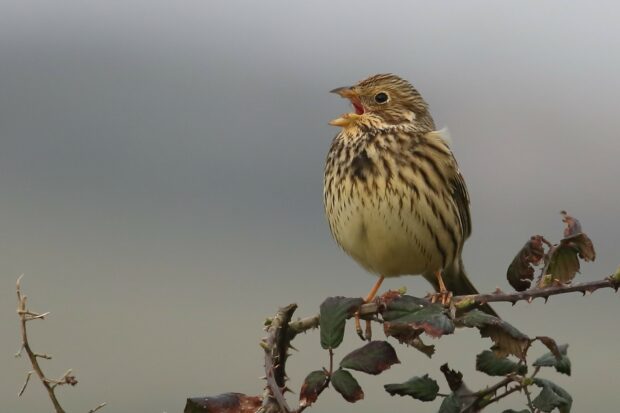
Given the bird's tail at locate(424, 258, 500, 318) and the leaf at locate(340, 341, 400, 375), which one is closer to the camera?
the leaf at locate(340, 341, 400, 375)

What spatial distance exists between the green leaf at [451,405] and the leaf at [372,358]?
17 centimetres

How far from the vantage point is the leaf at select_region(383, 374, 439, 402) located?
3.73 metres

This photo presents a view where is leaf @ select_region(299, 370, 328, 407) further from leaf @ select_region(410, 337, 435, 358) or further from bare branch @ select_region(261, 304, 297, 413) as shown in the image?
leaf @ select_region(410, 337, 435, 358)

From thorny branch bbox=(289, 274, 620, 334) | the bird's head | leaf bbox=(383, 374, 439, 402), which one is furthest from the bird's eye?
leaf bbox=(383, 374, 439, 402)

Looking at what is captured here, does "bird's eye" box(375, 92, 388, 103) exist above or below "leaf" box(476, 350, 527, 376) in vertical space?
above

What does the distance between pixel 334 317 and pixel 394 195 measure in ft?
9.55

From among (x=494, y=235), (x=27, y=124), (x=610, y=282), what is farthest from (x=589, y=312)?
(x=27, y=124)

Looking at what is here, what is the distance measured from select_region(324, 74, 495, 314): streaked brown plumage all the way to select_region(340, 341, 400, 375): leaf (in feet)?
9.85

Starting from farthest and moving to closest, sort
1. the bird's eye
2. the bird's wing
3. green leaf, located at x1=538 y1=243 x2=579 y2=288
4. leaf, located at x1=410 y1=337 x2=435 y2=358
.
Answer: the bird's eye → the bird's wing → green leaf, located at x1=538 y1=243 x2=579 y2=288 → leaf, located at x1=410 y1=337 x2=435 y2=358

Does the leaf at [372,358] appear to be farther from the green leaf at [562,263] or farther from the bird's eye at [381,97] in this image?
the bird's eye at [381,97]

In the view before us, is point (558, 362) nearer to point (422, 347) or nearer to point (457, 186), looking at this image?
point (422, 347)

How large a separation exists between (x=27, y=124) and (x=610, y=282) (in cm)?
12640

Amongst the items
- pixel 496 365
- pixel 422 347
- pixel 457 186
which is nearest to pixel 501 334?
pixel 496 365


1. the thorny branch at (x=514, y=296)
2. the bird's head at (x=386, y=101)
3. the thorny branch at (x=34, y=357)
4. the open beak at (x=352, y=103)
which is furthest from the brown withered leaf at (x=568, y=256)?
the bird's head at (x=386, y=101)
